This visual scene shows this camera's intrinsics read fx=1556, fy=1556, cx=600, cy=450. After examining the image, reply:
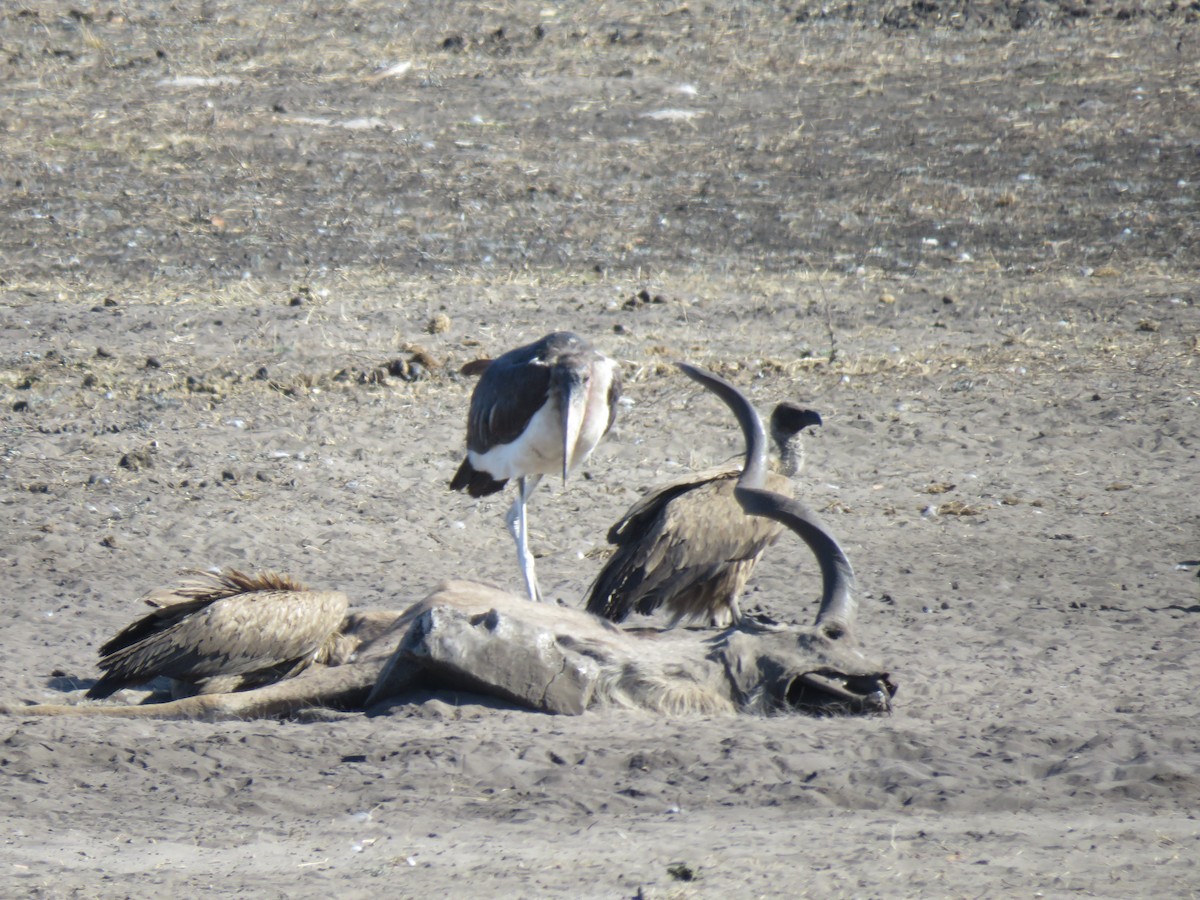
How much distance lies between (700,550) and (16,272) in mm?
8084

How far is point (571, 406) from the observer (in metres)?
6.91

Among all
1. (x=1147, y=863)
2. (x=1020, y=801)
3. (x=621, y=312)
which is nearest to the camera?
(x=1147, y=863)

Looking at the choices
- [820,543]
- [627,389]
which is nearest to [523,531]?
[820,543]

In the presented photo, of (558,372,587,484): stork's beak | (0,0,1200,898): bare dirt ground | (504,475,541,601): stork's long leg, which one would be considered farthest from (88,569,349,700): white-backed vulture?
(558,372,587,484): stork's beak

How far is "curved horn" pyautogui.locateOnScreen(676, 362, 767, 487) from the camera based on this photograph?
593 cm

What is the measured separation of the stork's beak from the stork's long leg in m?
0.39

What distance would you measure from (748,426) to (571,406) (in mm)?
1118

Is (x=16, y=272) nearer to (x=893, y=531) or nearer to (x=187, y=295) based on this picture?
(x=187, y=295)

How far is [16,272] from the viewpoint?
12.5 metres

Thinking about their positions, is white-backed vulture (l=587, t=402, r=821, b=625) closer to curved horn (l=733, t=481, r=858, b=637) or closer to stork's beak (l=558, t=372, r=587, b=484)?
stork's beak (l=558, t=372, r=587, b=484)

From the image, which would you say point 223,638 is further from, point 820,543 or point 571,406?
point 820,543

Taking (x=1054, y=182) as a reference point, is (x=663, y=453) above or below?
below

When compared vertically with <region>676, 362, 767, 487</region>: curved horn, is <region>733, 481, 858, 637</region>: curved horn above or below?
below

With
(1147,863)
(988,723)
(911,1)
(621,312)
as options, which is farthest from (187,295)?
(911,1)
